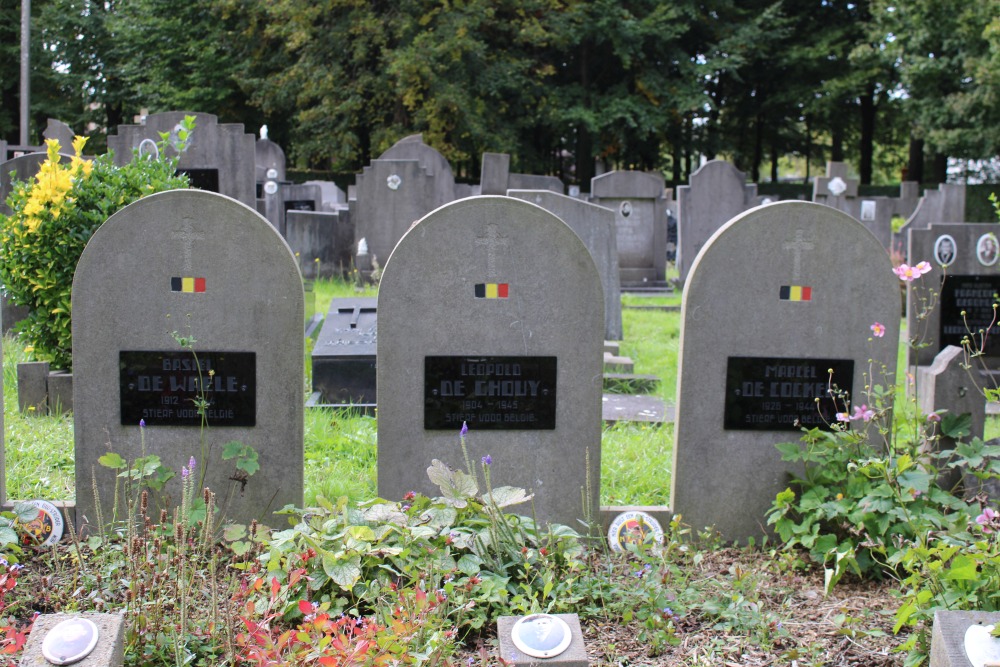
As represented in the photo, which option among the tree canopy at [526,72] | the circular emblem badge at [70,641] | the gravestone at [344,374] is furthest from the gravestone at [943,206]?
the circular emblem badge at [70,641]

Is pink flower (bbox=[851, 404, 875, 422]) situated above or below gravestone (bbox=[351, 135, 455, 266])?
below

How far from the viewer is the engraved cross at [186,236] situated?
4047 millimetres

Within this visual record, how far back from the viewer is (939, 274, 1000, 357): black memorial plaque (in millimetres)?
7243

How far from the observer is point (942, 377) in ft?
15.0

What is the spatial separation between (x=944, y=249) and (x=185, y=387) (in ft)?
19.6

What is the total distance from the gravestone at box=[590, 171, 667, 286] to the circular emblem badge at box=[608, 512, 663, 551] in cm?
1041

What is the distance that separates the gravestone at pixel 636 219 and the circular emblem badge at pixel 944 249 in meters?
7.01

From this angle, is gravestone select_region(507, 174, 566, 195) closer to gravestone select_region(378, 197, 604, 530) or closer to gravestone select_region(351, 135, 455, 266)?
gravestone select_region(351, 135, 455, 266)

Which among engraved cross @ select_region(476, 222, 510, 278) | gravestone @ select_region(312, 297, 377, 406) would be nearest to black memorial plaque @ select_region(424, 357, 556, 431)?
engraved cross @ select_region(476, 222, 510, 278)

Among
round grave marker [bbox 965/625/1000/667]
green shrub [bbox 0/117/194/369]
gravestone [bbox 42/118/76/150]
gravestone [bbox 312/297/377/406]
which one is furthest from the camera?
gravestone [bbox 42/118/76/150]

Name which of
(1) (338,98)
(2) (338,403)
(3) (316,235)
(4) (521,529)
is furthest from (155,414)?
(1) (338,98)

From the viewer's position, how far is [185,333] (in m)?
4.08

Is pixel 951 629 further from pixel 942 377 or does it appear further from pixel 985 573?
pixel 942 377

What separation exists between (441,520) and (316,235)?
35.2 ft
